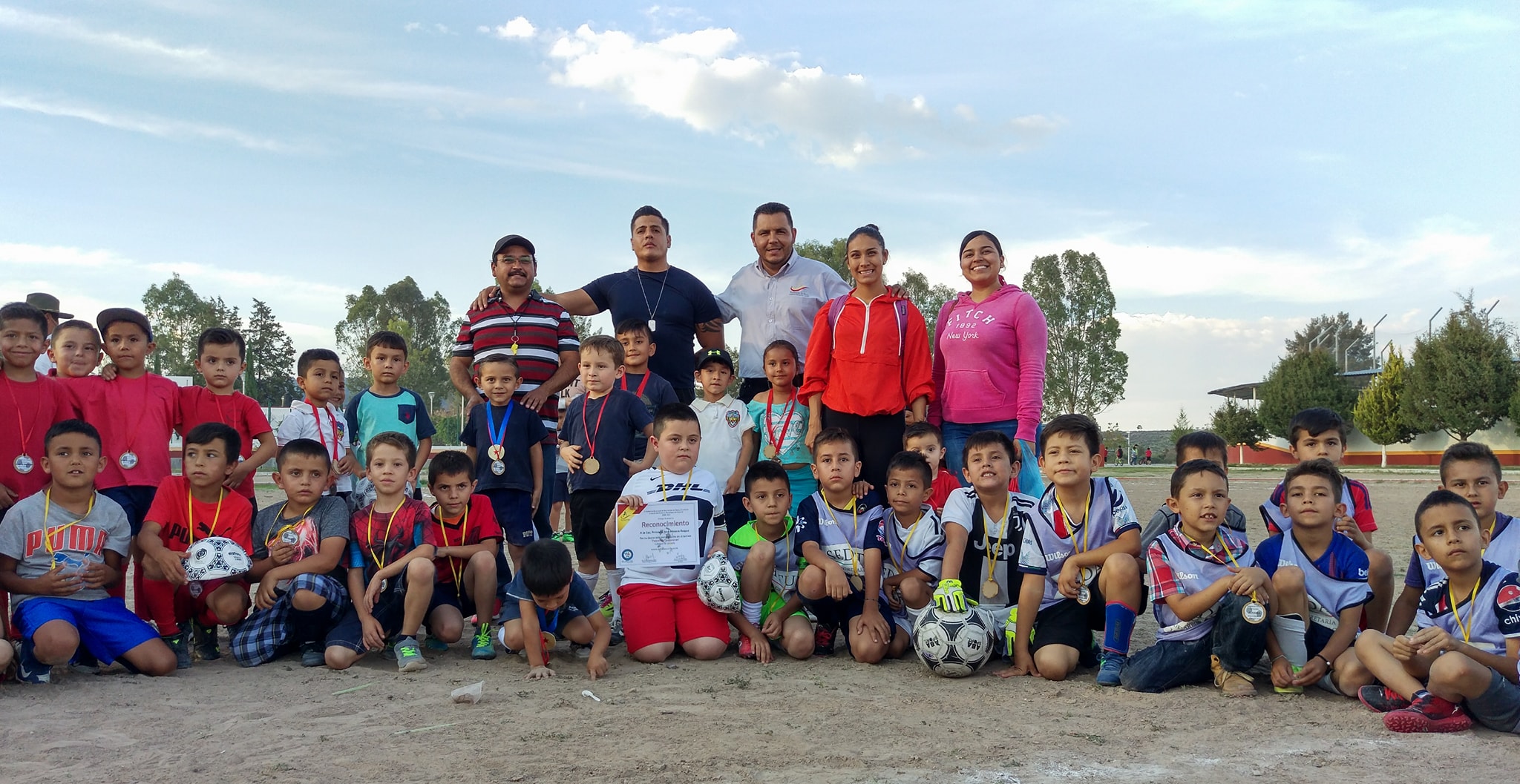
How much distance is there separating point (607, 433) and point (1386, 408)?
42288mm

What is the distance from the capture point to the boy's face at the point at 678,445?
18.4 feet

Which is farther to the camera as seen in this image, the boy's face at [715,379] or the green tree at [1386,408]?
the green tree at [1386,408]

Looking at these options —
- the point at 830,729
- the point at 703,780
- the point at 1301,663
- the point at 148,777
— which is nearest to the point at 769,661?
the point at 830,729

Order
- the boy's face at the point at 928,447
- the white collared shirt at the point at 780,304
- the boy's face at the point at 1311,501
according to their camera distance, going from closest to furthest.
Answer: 1. the boy's face at the point at 1311,501
2. the boy's face at the point at 928,447
3. the white collared shirt at the point at 780,304

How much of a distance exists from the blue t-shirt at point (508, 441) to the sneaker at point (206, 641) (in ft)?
5.29

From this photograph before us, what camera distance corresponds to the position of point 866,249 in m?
6.09

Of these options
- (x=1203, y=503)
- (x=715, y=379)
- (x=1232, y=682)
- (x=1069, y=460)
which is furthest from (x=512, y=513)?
(x=1232, y=682)

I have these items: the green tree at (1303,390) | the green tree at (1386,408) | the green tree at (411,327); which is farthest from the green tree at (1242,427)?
the green tree at (411,327)

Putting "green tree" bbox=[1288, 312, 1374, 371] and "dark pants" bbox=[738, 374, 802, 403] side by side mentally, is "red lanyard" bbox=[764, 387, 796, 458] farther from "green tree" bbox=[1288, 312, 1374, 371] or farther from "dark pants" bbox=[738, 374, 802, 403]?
"green tree" bbox=[1288, 312, 1374, 371]

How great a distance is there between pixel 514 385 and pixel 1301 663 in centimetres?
450

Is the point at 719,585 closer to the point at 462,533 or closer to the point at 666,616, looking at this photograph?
the point at 666,616

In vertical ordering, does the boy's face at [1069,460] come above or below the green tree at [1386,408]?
below

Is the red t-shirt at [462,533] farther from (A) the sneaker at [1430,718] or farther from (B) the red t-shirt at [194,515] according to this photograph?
(A) the sneaker at [1430,718]

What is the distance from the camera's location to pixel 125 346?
5.61 metres
